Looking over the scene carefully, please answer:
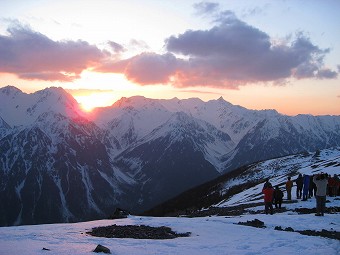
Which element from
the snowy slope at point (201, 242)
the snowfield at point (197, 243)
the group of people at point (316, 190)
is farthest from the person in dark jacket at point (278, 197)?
the snowfield at point (197, 243)

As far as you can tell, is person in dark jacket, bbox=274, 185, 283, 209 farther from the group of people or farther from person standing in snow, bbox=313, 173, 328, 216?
person standing in snow, bbox=313, 173, 328, 216

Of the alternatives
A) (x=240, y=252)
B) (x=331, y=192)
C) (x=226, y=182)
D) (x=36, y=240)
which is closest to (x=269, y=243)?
(x=240, y=252)

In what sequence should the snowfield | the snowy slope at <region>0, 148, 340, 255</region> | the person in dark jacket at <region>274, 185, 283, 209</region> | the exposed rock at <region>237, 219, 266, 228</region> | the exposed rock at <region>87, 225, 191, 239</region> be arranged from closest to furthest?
the snowfield → the snowy slope at <region>0, 148, 340, 255</region> → the exposed rock at <region>87, 225, 191, 239</region> → the exposed rock at <region>237, 219, 266, 228</region> → the person in dark jacket at <region>274, 185, 283, 209</region>

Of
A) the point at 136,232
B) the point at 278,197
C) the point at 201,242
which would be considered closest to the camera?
the point at 201,242

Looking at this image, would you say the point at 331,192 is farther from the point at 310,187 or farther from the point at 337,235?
the point at 337,235

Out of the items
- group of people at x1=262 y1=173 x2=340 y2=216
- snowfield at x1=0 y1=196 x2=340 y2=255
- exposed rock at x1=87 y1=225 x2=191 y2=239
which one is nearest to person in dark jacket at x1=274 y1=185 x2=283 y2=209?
group of people at x1=262 y1=173 x2=340 y2=216

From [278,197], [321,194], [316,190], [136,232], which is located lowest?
[136,232]

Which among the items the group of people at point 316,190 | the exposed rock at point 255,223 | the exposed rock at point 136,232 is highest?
the group of people at point 316,190

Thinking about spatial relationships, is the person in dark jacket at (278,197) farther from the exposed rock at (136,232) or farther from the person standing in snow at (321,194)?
the exposed rock at (136,232)

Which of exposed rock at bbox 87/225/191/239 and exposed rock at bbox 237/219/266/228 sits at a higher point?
exposed rock at bbox 87/225/191/239

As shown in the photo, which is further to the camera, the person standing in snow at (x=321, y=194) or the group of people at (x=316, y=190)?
the group of people at (x=316, y=190)

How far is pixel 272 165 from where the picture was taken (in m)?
146

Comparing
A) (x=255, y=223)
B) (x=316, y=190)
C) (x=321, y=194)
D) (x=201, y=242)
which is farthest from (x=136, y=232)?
(x=316, y=190)

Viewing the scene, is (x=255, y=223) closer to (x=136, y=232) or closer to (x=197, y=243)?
(x=136, y=232)
